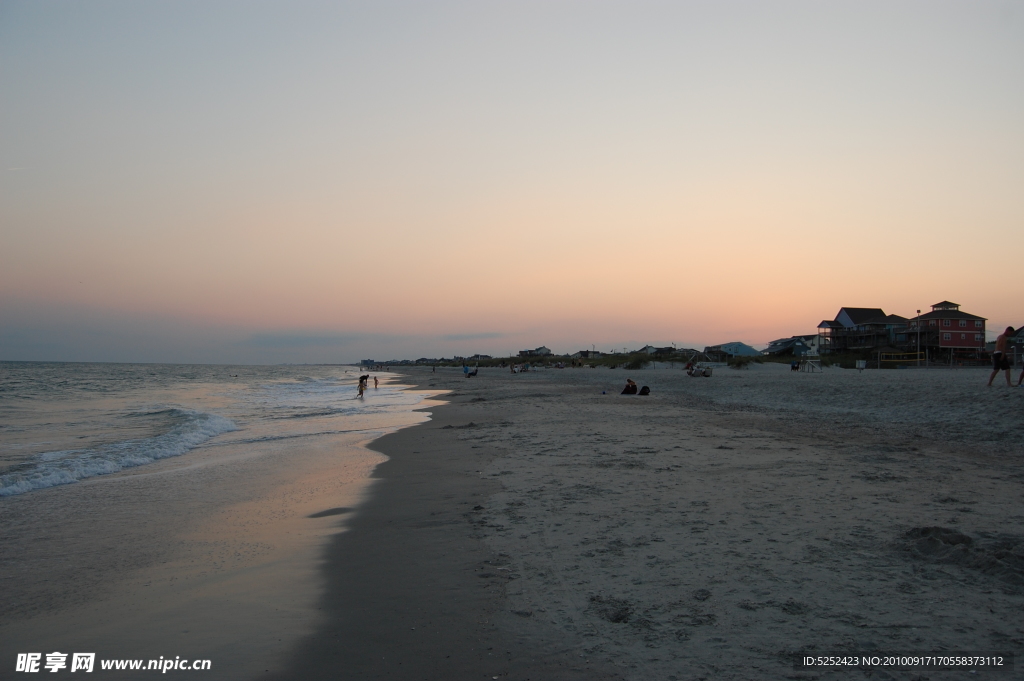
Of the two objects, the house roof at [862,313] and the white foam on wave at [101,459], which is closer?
the white foam on wave at [101,459]

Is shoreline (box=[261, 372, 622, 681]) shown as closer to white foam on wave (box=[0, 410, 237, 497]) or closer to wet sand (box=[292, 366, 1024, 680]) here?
wet sand (box=[292, 366, 1024, 680])

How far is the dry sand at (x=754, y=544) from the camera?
3.53 m

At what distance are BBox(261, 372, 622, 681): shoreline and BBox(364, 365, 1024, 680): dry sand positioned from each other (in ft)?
0.28

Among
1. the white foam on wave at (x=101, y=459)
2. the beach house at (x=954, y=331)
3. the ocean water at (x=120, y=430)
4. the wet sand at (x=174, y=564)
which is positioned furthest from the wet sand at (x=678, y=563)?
the beach house at (x=954, y=331)

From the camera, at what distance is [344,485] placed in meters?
9.34

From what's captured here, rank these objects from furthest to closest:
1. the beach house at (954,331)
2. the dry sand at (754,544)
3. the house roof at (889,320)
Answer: the house roof at (889,320)
the beach house at (954,331)
the dry sand at (754,544)

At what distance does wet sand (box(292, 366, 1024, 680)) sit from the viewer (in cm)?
348

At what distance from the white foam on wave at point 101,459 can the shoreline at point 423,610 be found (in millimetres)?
6014

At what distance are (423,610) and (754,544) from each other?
121 inches

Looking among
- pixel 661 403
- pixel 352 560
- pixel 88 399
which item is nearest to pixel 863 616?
pixel 352 560

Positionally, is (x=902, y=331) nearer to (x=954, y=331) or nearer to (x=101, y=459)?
(x=954, y=331)

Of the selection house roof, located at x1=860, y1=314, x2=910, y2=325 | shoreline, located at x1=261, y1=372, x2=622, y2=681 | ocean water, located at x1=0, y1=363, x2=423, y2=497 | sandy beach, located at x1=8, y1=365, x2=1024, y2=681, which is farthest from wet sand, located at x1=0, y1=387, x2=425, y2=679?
house roof, located at x1=860, y1=314, x2=910, y2=325

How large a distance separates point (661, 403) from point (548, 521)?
16637 mm

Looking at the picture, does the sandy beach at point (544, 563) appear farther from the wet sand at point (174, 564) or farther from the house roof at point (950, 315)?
the house roof at point (950, 315)
